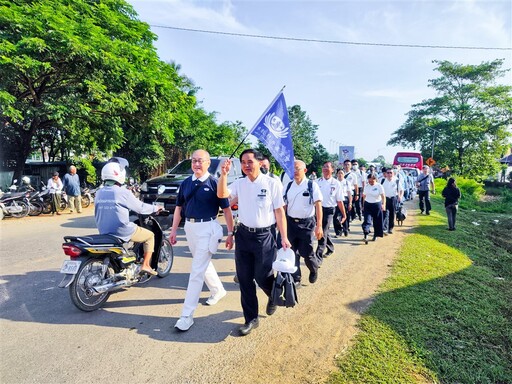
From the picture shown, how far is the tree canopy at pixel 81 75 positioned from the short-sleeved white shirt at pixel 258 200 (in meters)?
10.1

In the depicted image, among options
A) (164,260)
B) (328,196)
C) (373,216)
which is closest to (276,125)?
(328,196)

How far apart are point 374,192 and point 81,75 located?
37.7ft

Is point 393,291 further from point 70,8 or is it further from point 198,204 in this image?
point 70,8

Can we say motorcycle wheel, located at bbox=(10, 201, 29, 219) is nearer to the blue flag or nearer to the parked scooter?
the parked scooter

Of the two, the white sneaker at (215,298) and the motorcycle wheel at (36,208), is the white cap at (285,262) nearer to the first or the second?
the white sneaker at (215,298)

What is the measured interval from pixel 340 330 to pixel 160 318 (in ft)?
7.01

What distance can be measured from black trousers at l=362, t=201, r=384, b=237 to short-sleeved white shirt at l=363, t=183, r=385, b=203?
10 centimetres

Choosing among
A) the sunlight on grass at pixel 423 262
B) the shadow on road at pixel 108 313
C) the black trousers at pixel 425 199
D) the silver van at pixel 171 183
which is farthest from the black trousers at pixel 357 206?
the shadow on road at pixel 108 313

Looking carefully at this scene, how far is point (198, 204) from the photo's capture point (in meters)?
3.89

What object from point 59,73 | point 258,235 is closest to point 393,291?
point 258,235

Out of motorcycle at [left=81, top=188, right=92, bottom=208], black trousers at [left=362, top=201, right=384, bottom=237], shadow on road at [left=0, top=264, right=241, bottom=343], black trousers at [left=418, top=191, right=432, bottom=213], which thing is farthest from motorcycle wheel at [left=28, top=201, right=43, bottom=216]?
black trousers at [left=418, top=191, right=432, bottom=213]

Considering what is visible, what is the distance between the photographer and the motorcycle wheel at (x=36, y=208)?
12120 millimetres

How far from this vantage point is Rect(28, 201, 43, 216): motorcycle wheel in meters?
12.1

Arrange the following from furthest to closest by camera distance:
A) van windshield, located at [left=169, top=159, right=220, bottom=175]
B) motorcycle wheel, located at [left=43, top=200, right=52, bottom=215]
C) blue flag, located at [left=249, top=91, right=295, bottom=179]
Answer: motorcycle wheel, located at [left=43, top=200, right=52, bottom=215], van windshield, located at [left=169, top=159, right=220, bottom=175], blue flag, located at [left=249, top=91, right=295, bottom=179]
